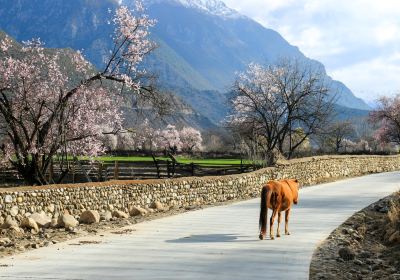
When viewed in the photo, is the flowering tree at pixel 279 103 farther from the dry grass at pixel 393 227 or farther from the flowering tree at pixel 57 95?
the dry grass at pixel 393 227

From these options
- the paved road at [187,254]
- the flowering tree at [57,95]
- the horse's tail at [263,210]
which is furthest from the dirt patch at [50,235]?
the flowering tree at [57,95]

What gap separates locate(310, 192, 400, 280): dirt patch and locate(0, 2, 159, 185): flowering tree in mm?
11501

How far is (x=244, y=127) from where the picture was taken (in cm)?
4150

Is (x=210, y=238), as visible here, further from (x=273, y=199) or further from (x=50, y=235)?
(x=50, y=235)

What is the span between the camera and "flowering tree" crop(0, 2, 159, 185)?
69.3ft

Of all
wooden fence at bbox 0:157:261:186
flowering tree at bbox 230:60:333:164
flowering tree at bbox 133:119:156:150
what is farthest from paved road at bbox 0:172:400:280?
flowering tree at bbox 230:60:333:164

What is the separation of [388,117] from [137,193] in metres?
→ 62.5

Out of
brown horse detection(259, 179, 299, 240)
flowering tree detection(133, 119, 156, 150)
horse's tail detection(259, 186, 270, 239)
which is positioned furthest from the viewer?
flowering tree detection(133, 119, 156, 150)

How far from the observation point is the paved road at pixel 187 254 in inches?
320

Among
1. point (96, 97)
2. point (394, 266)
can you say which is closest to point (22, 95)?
point (96, 97)

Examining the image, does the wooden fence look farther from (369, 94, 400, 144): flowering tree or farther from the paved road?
(369, 94, 400, 144): flowering tree

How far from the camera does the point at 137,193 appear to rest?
1873 centimetres

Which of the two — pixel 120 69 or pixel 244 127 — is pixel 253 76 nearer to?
pixel 244 127

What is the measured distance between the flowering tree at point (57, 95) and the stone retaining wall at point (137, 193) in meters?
4.20
